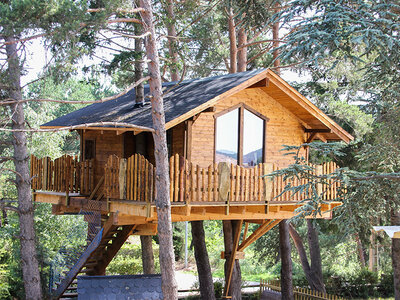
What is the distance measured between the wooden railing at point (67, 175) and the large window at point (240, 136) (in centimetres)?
425

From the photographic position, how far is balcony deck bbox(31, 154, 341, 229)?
13641 mm

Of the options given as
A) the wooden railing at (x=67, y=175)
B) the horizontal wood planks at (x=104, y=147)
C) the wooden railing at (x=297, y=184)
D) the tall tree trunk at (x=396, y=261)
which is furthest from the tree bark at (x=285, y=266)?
the wooden railing at (x=67, y=175)

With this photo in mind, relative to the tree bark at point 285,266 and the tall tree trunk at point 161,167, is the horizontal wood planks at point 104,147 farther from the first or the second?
the tree bark at point 285,266

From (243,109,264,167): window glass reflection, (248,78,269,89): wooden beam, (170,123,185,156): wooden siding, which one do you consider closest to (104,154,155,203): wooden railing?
(170,123,185,156): wooden siding

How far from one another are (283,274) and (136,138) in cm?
954

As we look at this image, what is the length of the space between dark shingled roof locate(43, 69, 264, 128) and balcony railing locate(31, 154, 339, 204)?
4.11 feet

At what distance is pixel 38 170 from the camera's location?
60.4 ft

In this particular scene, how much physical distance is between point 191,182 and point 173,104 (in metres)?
2.88

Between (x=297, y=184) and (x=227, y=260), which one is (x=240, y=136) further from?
(x=227, y=260)

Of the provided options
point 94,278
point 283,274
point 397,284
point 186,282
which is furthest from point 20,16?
point 186,282

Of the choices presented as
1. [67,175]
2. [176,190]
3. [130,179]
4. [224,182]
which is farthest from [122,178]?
[67,175]

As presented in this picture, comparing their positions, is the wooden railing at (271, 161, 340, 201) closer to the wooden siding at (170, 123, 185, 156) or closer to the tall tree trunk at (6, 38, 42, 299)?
the wooden siding at (170, 123, 185, 156)

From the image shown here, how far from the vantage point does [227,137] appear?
16297 mm

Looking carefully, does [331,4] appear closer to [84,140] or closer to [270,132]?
[270,132]
